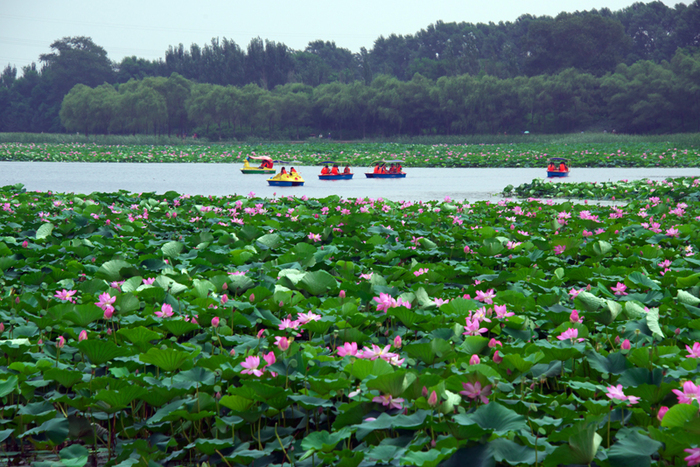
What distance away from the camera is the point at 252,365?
7.36 feet

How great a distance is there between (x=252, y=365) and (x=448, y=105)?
2240 inches

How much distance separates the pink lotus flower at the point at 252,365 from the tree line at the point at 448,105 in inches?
2210

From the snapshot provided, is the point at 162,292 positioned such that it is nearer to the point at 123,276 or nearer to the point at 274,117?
the point at 123,276

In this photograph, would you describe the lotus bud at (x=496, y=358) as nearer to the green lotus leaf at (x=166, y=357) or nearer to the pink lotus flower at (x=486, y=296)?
the pink lotus flower at (x=486, y=296)

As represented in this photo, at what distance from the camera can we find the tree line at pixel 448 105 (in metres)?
55.7

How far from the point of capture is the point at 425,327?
282cm

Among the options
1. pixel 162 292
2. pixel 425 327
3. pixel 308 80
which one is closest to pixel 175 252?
pixel 162 292

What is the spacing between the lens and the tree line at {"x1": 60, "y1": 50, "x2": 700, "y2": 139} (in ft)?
183

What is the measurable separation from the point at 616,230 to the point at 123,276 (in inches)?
190

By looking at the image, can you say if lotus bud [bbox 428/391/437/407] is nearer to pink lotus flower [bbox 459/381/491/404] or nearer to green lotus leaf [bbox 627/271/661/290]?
pink lotus flower [bbox 459/381/491/404]

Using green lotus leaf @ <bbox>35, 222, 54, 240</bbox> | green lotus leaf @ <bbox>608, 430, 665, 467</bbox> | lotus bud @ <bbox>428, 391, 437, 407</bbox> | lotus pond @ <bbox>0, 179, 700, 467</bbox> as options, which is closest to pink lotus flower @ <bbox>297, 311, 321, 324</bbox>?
lotus pond @ <bbox>0, 179, 700, 467</bbox>

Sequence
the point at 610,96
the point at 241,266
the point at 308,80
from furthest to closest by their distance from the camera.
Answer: the point at 308,80 < the point at 610,96 < the point at 241,266

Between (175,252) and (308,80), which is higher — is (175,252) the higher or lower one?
the lower one

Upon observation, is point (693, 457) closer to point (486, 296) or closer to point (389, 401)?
point (389, 401)
